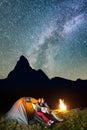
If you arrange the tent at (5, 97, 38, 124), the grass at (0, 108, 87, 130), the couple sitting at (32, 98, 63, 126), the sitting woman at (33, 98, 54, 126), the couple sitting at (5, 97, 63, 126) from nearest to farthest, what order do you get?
the grass at (0, 108, 87, 130), the sitting woman at (33, 98, 54, 126), the couple sitting at (32, 98, 63, 126), the couple sitting at (5, 97, 63, 126), the tent at (5, 97, 38, 124)

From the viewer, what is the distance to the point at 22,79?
16038 cm

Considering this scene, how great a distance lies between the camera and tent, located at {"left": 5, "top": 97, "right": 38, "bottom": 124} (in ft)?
51.3

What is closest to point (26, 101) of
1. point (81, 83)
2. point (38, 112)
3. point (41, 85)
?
point (38, 112)

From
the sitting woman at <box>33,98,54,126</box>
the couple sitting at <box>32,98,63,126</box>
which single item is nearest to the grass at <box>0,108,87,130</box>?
the sitting woman at <box>33,98,54,126</box>

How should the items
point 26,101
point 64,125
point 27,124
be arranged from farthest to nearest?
point 26,101
point 27,124
point 64,125

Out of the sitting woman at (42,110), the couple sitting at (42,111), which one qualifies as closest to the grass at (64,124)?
the sitting woman at (42,110)

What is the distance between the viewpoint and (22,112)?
15992mm

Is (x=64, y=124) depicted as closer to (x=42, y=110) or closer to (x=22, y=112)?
(x=42, y=110)

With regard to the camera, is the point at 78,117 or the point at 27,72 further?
the point at 27,72

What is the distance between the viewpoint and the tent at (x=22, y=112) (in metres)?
15.6

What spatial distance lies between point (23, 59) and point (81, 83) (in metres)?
41.0

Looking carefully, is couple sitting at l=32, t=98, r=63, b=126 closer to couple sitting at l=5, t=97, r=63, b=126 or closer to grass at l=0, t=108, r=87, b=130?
couple sitting at l=5, t=97, r=63, b=126

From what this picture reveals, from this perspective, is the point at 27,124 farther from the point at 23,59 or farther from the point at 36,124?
the point at 23,59

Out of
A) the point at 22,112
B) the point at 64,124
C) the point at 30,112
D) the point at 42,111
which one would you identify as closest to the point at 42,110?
the point at 42,111
